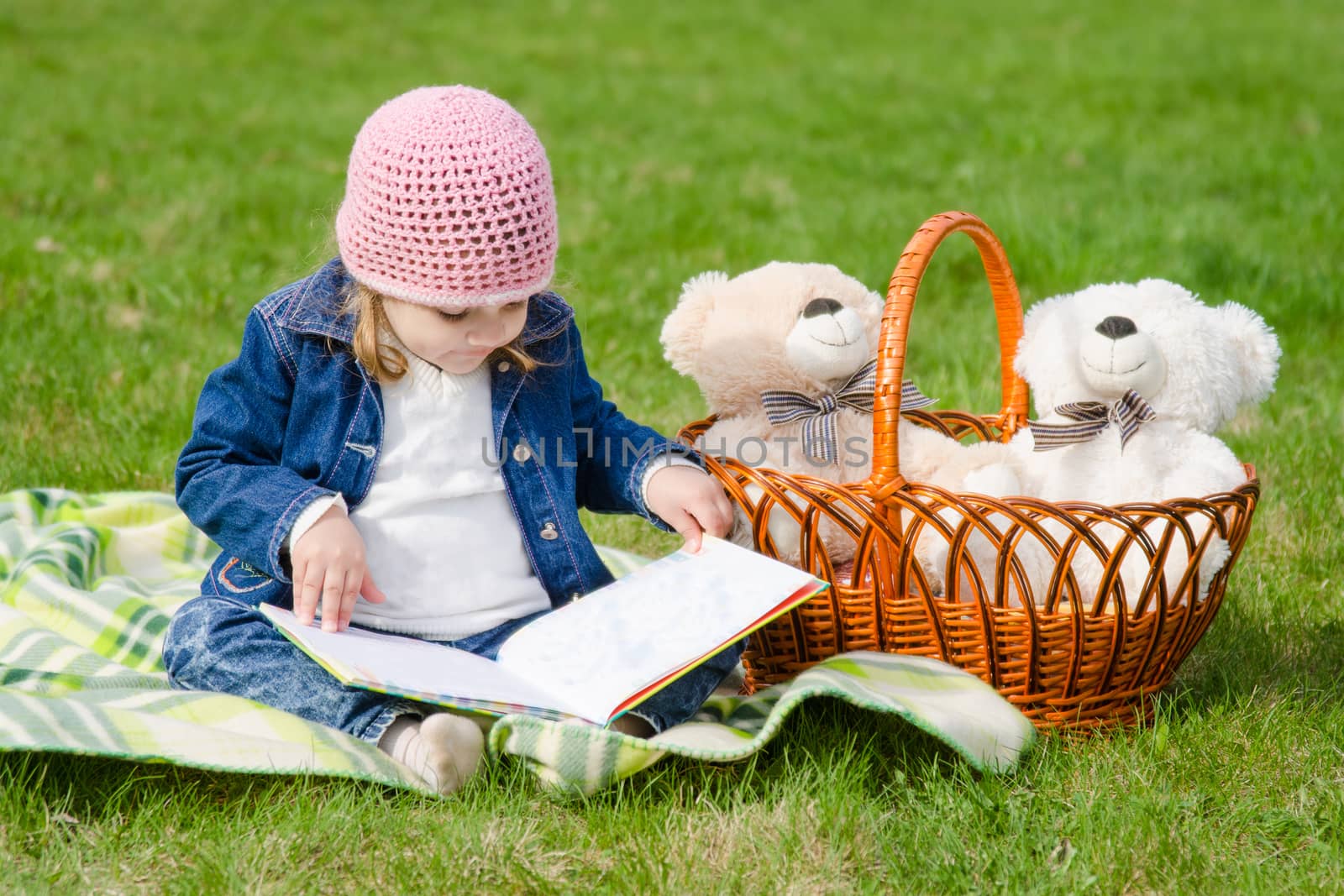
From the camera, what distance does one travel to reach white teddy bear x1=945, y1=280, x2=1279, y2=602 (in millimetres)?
2166

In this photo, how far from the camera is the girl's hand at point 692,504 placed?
213 centimetres

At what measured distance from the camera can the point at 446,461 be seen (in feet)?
6.92

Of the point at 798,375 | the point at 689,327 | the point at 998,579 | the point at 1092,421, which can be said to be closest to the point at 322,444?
the point at 689,327

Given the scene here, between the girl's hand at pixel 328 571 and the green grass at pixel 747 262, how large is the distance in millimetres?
245

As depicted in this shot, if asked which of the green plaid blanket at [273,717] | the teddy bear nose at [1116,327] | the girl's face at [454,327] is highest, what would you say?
the girl's face at [454,327]

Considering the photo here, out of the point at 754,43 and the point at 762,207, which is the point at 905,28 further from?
the point at 762,207

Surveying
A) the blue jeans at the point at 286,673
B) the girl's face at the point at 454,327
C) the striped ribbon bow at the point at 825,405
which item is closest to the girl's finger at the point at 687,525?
the blue jeans at the point at 286,673

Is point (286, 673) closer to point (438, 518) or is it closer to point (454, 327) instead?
point (438, 518)

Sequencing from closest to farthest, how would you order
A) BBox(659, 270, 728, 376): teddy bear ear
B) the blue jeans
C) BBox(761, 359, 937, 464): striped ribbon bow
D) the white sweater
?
the blue jeans < the white sweater < BBox(761, 359, 937, 464): striped ribbon bow < BBox(659, 270, 728, 376): teddy bear ear

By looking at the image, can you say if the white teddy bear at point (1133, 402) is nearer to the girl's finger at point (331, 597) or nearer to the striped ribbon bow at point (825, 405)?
the striped ribbon bow at point (825, 405)

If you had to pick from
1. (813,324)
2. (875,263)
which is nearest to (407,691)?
(813,324)

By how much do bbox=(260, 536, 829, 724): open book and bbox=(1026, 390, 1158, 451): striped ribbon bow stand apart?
56cm

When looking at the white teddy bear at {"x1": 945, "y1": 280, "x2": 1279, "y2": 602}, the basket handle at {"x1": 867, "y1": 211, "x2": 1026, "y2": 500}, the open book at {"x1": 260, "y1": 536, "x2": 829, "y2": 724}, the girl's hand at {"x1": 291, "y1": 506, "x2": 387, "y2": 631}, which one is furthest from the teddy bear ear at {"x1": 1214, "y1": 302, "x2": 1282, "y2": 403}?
the girl's hand at {"x1": 291, "y1": 506, "x2": 387, "y2": 631}

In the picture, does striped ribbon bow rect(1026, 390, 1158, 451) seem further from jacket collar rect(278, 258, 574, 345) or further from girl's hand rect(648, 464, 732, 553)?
jacket collar rect(278, 258, 574, 345)
